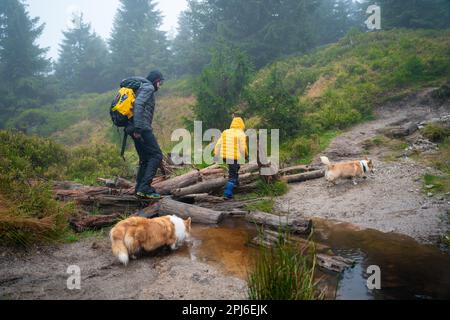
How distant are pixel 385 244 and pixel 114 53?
3624cm

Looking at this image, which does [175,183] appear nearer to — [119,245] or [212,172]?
[212,172]

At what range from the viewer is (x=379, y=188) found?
322 inches

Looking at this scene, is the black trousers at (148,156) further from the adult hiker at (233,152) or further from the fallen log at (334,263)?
the fallen log at (334,263)

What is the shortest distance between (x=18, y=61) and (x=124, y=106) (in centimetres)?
3022

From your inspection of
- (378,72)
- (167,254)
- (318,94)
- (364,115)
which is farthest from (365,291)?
(378,72)

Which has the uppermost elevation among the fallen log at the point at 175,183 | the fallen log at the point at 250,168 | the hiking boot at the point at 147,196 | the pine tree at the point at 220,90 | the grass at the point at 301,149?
the pine tree at the point at 220,90

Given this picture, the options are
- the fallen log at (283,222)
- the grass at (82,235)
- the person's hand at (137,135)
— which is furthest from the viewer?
the person's hand at (137,135)

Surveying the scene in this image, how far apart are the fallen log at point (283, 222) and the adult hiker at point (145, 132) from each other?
2.04 meters

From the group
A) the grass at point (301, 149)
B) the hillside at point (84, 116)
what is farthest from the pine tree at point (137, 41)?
the grass at point (301, 149)

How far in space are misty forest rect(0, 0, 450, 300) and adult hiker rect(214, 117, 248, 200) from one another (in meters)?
0.37

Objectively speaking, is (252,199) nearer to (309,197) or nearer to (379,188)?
(309,197)

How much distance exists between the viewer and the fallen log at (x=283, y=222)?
607 cm

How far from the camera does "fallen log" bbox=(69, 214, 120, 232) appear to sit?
6.34 meters

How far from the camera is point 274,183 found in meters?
8.88
